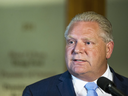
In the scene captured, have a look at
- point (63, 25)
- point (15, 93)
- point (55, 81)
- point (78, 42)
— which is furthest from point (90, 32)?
point (15, 93)

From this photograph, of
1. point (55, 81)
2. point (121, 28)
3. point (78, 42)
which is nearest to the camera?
point (78, 42)

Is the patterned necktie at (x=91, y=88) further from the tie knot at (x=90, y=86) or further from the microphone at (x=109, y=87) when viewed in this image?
the microphone at (x=109, y=87)

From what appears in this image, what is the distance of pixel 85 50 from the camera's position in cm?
131

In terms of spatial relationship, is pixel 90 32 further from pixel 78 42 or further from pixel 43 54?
pixel 43 54

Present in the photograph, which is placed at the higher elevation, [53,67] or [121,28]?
[121,28]

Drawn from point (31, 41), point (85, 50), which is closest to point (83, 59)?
point (85, 50)

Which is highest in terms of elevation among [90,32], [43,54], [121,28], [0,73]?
[90,32]

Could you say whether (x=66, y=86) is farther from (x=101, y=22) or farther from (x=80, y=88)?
(x=101, y=22)

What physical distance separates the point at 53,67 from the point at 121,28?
929mm

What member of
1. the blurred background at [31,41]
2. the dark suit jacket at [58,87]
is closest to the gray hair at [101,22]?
the dark suit jacket at [58,87]

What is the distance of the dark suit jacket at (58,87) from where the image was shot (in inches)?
54.0

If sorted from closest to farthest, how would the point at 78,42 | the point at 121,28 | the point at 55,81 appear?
the point at 78,42 → the point at 55,81 → the point at 121,28

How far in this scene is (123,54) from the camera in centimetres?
246

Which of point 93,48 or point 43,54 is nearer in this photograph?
point 93,48
